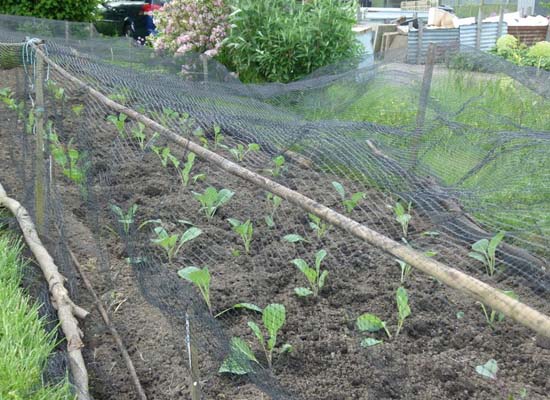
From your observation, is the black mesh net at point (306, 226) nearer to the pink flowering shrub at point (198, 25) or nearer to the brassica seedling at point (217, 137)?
the brassica seedling at point (217, 137)

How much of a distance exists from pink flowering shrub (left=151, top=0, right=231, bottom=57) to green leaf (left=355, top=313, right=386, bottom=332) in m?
6.73

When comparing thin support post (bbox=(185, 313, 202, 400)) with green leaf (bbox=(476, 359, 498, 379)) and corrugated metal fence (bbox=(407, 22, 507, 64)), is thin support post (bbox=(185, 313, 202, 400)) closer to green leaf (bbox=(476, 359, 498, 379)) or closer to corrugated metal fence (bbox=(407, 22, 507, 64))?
green leaf (bbox=(476, 359, 498, 379))

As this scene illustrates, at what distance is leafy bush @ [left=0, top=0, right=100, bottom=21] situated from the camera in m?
11.6

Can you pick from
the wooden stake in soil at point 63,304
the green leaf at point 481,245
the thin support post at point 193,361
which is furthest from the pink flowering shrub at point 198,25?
the thin support post at point 193,361

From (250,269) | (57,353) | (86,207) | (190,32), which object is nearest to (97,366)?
(57,353)

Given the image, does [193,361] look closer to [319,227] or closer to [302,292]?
[302,292]

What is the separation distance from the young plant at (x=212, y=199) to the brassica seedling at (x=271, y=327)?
122 centimetres

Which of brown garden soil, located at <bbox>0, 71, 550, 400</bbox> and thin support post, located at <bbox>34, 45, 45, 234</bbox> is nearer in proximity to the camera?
brown garden soil, located at <bbox>0, 71, 550, 400</bbox>

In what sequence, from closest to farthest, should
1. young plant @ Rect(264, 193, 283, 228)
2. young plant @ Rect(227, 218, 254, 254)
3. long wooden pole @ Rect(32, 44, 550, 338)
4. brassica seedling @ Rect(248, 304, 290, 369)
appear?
long wooden pole @ Rect(32, 44, 550, 338) → brassica seedling @ Rect(248, 304, 290, 369) → young plant @ Rect(227, 218, 254, 254) → young plant @ Rect(264, 193, 283, 228)

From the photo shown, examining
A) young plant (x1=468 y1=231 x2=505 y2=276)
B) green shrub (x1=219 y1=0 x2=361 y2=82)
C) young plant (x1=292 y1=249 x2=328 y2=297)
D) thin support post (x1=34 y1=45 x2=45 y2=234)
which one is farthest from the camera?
green shrub (x1=219 y1=0 x2=361 y2=82)

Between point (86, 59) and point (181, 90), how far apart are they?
2.66ft

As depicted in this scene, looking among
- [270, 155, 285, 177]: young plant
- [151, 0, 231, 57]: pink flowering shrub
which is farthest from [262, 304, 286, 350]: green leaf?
[151, 0, 231, 57]: pink flowering shrub

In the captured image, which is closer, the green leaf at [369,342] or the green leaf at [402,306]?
the green leaf at [369,342]

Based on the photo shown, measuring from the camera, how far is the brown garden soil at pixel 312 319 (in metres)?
2.65
